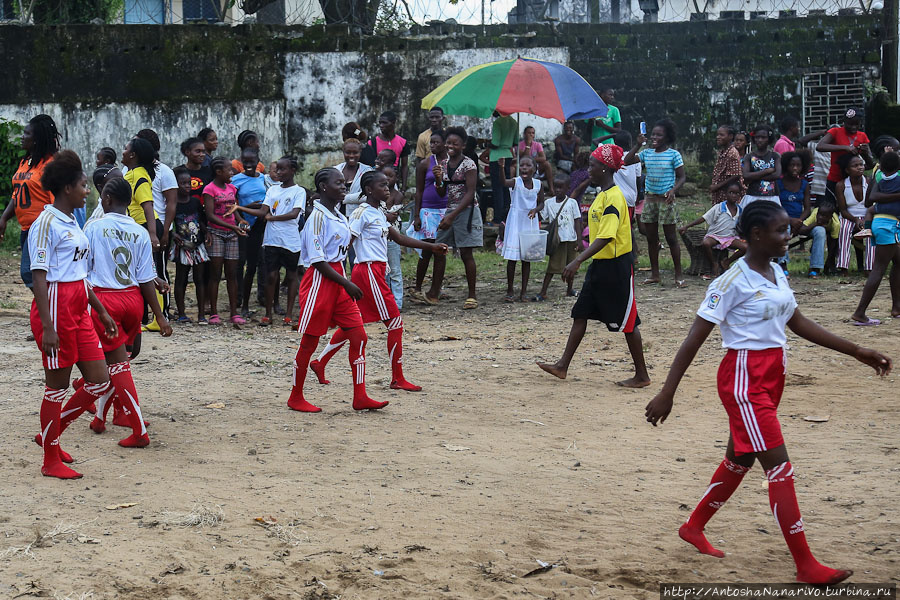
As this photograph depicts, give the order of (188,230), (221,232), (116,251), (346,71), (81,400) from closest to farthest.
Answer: (81,400), (116,251), (188,230), (221,232), (346,71)

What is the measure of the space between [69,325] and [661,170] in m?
7.97

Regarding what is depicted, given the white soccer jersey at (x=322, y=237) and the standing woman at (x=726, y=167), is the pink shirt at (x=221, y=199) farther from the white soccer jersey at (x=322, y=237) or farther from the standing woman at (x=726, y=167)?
the standing woman at (x=726, y=167)

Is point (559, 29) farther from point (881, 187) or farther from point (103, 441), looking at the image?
point (103, 441)

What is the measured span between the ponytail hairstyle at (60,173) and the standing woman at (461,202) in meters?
5.62

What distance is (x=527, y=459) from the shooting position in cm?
585

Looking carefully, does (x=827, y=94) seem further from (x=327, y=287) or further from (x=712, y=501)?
(x=712, y=501)

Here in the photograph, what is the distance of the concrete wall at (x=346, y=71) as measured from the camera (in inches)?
568

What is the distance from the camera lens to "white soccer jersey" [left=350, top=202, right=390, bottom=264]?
720 cm

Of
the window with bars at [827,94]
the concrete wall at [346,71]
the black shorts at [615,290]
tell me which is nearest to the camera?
the black shorts at [615,290]

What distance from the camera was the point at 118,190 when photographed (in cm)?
582

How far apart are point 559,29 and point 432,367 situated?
10164mm

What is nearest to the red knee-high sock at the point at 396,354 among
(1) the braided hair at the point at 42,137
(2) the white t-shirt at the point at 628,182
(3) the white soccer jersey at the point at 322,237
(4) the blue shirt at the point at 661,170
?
(3) the white soccer jersey at the point at 322,237

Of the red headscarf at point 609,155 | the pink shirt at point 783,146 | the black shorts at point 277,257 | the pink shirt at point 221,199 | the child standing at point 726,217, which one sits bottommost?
the black shorts at point 277,257

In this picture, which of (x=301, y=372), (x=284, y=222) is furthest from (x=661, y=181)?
(x=301, y=372)
